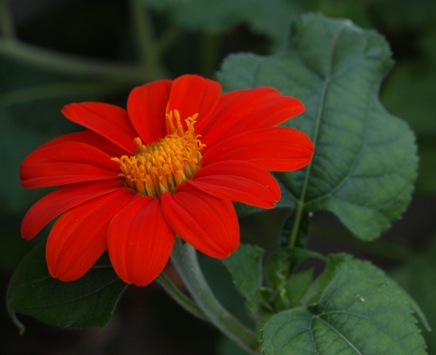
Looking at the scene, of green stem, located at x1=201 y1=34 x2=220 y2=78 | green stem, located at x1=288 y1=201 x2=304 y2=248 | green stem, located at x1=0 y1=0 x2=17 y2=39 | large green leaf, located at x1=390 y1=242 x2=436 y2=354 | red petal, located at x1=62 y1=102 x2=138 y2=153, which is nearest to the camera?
red petal, located at x1=62 y1=102 x2=138 y2=153

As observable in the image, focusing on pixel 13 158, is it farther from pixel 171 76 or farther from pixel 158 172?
pixel 158 172

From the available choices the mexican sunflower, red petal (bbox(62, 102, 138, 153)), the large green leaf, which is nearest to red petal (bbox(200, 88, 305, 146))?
the mexican sunflower

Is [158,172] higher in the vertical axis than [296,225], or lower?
higher

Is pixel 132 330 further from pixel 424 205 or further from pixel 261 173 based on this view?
pixel 261 173

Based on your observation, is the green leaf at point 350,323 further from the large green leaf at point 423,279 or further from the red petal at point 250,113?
the large green leaf at point 423,279

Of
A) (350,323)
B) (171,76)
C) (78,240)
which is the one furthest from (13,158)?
(350,323)

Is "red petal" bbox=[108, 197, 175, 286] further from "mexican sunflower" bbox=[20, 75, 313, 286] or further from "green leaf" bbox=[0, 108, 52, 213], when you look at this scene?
"green leaf" bbox=[0, 108, 52, 213]

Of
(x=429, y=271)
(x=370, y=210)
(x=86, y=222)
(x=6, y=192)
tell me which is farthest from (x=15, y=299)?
(x=429, y=271)
